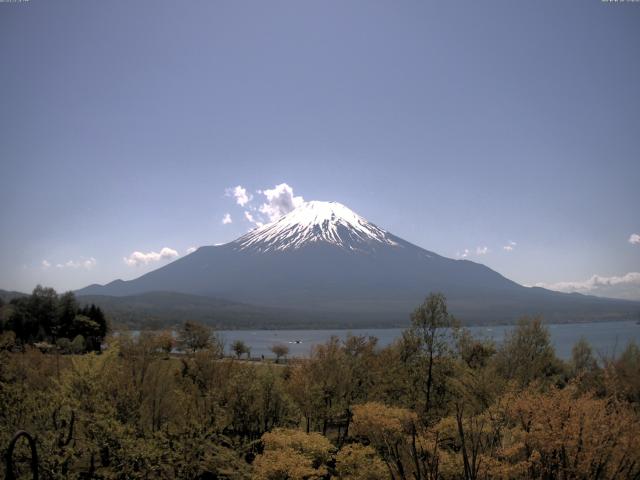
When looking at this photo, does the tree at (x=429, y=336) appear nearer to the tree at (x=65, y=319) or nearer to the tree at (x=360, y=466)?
the tree at (x=360, y=466)

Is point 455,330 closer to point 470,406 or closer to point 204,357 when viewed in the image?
point 470,406

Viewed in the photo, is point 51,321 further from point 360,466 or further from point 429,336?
point 360,466

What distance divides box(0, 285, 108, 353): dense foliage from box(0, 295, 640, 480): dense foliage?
43.9m

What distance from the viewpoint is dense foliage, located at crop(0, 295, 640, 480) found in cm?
1433

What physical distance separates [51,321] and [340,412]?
74.1 metres

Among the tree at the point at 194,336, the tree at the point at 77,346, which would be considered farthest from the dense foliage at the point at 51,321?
the tree at the point at 194,336

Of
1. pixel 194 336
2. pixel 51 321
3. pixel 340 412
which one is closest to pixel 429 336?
pixel 340 412

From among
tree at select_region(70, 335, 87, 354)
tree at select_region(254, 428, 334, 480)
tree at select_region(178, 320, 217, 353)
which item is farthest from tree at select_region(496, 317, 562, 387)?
tree at select_region(70, 335, 87, 354)

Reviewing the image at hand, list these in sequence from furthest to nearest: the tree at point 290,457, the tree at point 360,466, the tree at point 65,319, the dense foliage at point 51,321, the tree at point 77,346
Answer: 1. the tree at point 65,319
2. the dense foliage at point 51,321
3. the tree at point 77,346
4. the tree at point 360,466
5. the tree at point 290,457

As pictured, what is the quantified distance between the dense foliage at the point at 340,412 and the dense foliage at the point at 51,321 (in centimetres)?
4388

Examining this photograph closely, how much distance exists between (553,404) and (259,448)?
19.3m

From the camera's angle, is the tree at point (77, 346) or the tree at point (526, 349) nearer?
the tree at point (526, 349)

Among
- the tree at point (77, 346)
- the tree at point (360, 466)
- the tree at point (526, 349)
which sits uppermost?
the tree at point (526, 349)

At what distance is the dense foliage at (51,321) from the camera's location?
80.6 meters
